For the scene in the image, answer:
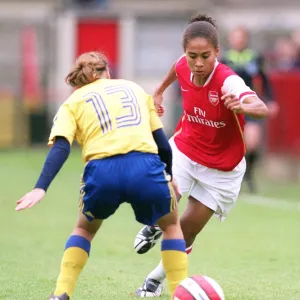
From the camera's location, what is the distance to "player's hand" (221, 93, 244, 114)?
6.47m

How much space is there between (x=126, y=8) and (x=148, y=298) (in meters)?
20.3

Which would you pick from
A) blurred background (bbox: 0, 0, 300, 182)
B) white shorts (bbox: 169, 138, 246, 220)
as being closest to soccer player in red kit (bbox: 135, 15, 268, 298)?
white shorts (bbox: 169, 138, 246, 220)

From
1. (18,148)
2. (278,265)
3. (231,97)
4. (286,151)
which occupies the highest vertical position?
(231,97)

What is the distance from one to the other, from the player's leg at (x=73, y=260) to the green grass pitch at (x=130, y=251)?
687 mm

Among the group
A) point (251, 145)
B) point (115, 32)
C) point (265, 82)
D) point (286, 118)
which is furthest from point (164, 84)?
point (115, 32)

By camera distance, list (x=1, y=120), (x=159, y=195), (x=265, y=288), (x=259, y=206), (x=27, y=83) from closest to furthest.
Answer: (x=159, y=195) → (x=265, y=288) → (x=259, y=206) → (x=1, y=120) → (x=27, y=83)

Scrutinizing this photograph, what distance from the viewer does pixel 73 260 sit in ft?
20.8

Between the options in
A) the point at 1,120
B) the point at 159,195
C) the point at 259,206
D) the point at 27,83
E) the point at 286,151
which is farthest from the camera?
the point at 27,83

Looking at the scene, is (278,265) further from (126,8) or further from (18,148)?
(126,8)

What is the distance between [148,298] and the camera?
7070 mm

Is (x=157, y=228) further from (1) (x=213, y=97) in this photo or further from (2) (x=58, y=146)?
(2) (x=58, y=146)

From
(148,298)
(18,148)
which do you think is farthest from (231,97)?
(18,148)

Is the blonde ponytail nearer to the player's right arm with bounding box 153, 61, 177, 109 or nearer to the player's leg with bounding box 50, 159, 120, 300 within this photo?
the player's leg with bounding box 50, 159, 120, 300

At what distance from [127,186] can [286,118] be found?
37.0 ft
